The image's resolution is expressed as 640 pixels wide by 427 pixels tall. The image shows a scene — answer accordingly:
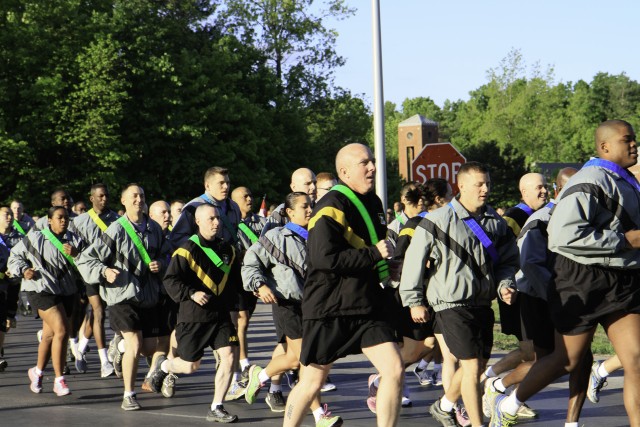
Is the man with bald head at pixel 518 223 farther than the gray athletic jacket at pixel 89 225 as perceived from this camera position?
No

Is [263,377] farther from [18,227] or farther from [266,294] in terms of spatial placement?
[18,227]

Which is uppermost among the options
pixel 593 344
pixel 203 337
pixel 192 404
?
pixel 203 337

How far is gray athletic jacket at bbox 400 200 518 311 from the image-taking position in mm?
7531

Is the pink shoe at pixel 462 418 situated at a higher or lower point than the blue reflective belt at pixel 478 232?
lower

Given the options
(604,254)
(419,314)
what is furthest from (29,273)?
(604,254)

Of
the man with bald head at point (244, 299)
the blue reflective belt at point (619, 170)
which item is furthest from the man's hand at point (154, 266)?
the blue reflective belt at point (619, 170)

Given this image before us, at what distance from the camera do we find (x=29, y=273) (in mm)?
11242

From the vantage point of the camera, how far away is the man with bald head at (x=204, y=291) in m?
9.17

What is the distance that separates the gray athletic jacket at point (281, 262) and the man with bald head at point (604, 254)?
9.84 feet

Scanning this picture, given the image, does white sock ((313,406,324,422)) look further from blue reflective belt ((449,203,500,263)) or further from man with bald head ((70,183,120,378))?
man with bald head ((70,183,120,378))

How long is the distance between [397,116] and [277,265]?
448ft

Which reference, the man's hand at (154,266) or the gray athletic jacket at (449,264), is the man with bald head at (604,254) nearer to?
the gray athletic jacket at (449,264)

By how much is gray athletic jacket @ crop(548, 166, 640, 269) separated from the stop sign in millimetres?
8803

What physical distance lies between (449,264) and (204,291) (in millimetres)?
2588
